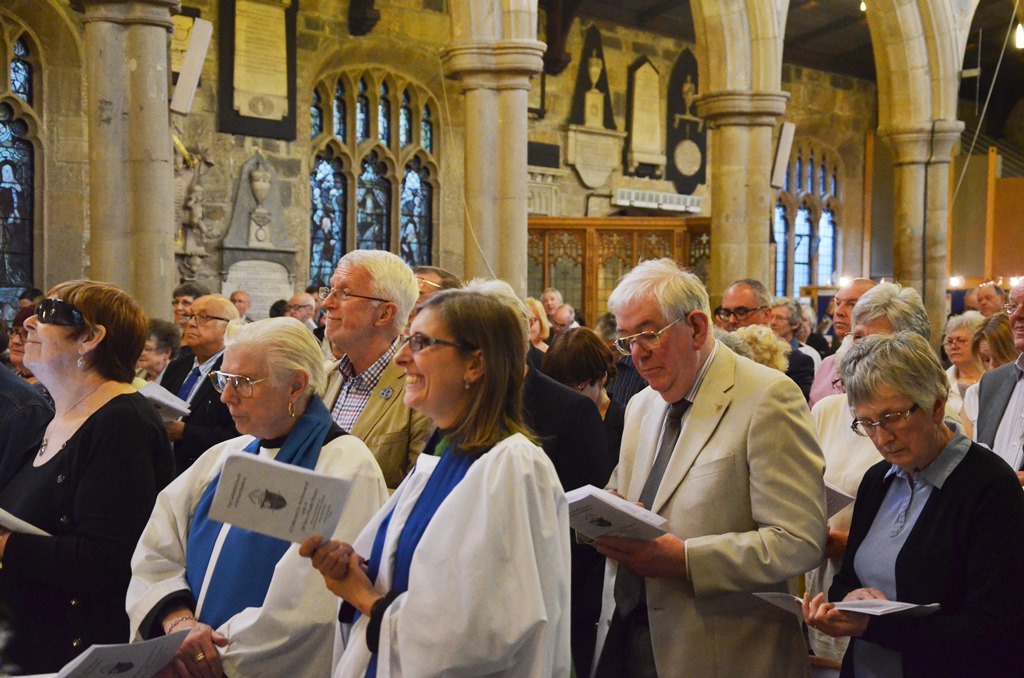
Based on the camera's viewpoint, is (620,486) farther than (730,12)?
No

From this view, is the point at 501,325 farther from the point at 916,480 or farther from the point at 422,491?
the point at 916,480

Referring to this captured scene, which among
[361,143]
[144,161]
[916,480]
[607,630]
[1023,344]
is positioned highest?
[361,143]

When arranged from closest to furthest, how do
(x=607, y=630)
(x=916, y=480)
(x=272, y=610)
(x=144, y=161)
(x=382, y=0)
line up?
(x=272, y=610), (x=916, y=480), (x=607, y=630), (x=144, y=161), (x=382, y=0)

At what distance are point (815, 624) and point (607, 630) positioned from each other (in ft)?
1.77

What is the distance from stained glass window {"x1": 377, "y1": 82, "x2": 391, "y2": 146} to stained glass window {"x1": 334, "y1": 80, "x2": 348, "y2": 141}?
52 cm

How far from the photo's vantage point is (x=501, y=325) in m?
2.17

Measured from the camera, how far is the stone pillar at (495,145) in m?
9.31

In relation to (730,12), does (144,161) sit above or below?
below

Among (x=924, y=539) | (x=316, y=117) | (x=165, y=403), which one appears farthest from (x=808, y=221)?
(x=924, y=539)

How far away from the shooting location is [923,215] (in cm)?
1361

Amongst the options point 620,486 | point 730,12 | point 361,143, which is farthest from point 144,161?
point 361,143

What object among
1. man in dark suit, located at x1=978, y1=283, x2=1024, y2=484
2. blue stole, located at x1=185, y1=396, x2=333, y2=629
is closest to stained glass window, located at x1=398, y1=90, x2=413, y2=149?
man in dark suit, located at x1=978, y1=283, x2=1024, y2=484

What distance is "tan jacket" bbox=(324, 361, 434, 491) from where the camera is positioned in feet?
10.0

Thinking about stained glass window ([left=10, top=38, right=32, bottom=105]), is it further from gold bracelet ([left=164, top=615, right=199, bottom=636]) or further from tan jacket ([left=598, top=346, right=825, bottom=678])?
tan jacket ([left=598, top=346, right=825, bottom=678])
